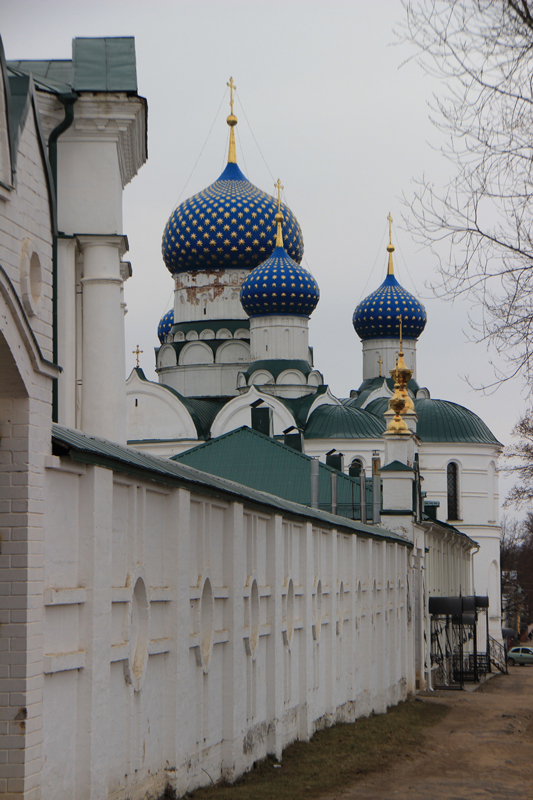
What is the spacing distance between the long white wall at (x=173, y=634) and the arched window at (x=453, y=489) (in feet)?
82.1

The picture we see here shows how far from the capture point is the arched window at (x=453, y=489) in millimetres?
37312

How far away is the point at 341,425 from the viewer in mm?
34125

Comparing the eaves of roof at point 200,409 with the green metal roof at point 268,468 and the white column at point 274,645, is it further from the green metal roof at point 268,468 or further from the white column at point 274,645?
the white column at point 274,645

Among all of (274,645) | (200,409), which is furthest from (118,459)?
(200,409)

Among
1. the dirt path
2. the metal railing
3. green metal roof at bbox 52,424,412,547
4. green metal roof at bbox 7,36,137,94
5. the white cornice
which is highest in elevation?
A: green metal roof at bbox 7,36,137,94

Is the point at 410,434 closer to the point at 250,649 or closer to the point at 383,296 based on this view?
the point at 250,649

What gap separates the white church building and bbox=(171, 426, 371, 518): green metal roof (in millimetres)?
45

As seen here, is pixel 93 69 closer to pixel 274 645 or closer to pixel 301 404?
pixel 274 645

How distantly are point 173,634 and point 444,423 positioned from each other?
101ft

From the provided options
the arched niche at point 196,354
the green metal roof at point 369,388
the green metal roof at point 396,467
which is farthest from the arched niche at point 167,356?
the green metal roof at point 396,467

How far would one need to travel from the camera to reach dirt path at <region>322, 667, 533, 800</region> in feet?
27.3

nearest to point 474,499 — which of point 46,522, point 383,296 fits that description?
point 383,296

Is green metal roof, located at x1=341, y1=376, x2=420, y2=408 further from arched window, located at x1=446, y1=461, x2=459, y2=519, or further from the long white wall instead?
the long white wall

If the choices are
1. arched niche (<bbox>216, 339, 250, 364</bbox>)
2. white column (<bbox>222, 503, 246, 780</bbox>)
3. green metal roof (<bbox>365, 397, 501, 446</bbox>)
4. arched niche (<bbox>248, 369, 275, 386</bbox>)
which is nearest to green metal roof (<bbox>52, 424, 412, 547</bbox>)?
white column (<bbox>222, 503, 246, 780</bbox>)
